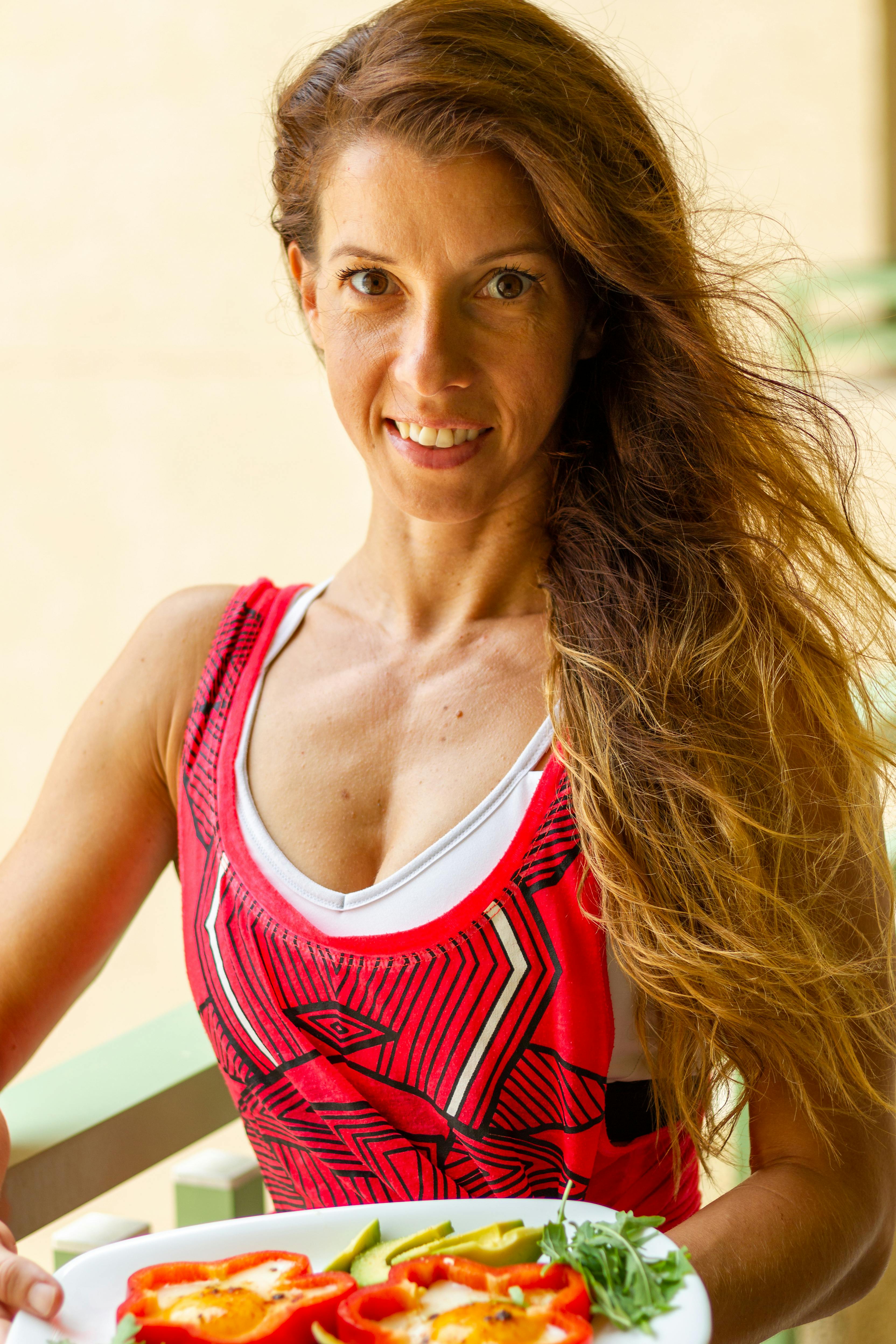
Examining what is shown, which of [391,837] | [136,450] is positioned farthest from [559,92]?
[136,450]

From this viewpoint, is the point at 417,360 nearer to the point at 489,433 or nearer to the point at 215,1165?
the point at 489,433

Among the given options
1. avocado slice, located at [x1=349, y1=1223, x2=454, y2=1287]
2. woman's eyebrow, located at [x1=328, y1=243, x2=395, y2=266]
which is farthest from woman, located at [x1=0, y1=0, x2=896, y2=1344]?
avocado slice, located at [x1=349, y1=1223, x2=454, y2=1287]

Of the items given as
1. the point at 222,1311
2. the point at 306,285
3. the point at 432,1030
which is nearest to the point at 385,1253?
the point at 222,1311

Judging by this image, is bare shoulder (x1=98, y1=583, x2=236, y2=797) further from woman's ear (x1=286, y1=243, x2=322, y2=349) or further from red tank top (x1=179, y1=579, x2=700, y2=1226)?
woman's ear (x1=286, y1=243, x2=322, y2=349)

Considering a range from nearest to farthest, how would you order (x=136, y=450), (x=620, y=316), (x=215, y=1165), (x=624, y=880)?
(x=624, y=880)
(x=620, y=316)
(x=215, y=1165)
(x=136, y=450)

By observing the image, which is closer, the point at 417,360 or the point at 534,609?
the point at 417,360

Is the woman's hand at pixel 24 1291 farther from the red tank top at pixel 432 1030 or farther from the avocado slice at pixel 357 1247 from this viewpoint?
the red tank top at pixel 432 1030

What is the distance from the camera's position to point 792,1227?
1.02 m

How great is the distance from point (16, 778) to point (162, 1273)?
688cm

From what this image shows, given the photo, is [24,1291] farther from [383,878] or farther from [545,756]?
[545,756]

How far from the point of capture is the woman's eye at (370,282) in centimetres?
112

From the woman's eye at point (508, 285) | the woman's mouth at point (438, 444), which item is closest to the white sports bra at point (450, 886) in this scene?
the woman's mouth at point (438, 444)

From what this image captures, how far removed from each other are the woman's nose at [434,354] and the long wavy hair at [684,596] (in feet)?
0.38

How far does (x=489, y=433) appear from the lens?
1.15 metres
